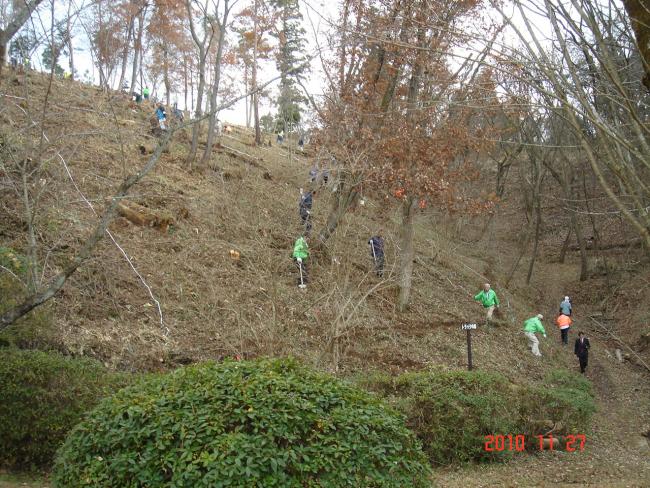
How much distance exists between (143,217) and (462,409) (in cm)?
1050

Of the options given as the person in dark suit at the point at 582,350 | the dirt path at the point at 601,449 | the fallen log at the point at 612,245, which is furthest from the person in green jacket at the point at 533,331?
the fallen log at the point at 612,245

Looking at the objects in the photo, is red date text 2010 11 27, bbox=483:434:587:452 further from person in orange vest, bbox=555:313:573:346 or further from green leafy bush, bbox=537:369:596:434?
person in orange vest, bbox=555:313:573:346

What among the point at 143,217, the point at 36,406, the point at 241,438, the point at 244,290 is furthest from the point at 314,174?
the point at 241,438

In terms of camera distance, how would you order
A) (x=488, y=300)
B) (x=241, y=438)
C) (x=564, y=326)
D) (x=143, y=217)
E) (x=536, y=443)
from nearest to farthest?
(x=241, y=438) < (x=536, y=443) < (x=143, y=217) < (x=488, y=300) < (x=564, y=326)

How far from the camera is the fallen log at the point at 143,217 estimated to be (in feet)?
53.4

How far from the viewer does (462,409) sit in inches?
359

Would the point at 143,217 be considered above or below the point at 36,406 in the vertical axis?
above

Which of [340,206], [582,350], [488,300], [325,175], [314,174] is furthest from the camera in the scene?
[314,174]

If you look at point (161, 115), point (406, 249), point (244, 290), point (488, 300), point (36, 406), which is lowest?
point (488, 300)

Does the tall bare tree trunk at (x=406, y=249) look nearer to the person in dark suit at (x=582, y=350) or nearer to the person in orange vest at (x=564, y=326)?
the person in dark suit at (x=582, y=350)

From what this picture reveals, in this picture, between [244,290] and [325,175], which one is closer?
[244,290]

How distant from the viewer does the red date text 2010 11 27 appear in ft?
31.0

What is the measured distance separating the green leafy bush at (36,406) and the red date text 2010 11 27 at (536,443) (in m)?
5.75

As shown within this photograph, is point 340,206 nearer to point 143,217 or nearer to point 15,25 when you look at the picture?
point 143,217
